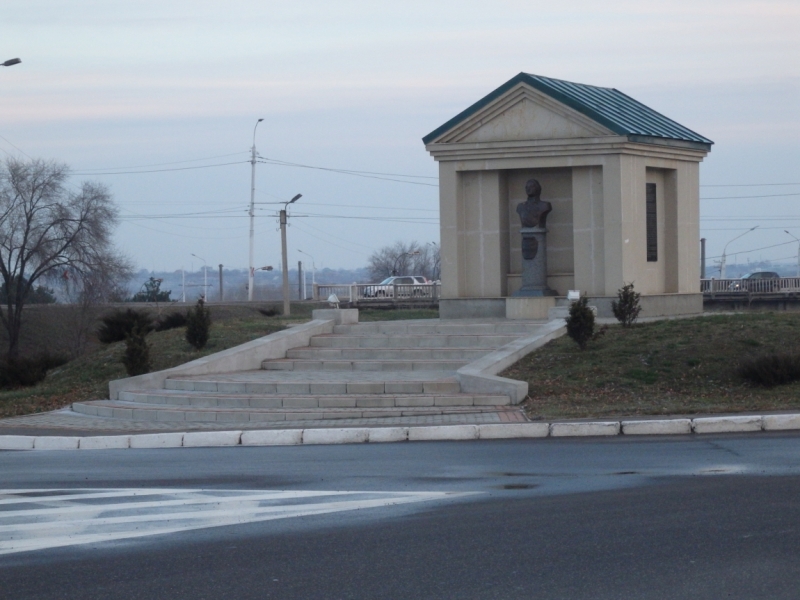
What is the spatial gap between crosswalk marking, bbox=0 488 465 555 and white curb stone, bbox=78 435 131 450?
4.04 meters

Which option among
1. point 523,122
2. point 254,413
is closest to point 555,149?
point 523,122

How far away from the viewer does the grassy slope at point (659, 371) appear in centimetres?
1478

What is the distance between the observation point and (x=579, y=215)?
81.4 feet

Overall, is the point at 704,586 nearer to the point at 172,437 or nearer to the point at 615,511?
the point at 615,511

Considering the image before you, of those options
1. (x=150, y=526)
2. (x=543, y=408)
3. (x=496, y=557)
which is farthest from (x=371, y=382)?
(x=496, y=557)

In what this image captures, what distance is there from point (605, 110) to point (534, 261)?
401cm

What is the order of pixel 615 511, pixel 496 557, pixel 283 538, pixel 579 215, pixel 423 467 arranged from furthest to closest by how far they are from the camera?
pixel 579 215
pixel 423 467
pixel 615 511
pixel 283 538
pixel 496 557

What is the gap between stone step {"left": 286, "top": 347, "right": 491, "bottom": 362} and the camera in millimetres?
20062

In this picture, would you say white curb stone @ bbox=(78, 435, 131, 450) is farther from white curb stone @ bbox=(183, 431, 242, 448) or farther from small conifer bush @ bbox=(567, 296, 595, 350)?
small conifer bush @ bbox=(567, 296, 595, 350)

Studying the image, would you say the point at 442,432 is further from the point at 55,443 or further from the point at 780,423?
the point at 55,443

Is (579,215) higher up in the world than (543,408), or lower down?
higher up

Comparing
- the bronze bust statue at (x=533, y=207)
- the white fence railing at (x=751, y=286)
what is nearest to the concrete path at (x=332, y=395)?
the bronze bust statue at (x=533, y=207)

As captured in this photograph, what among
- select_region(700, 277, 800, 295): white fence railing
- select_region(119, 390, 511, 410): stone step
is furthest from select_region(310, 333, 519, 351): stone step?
select_region(700, 277, 800, 295): white fence railing

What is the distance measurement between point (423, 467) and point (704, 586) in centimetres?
496
